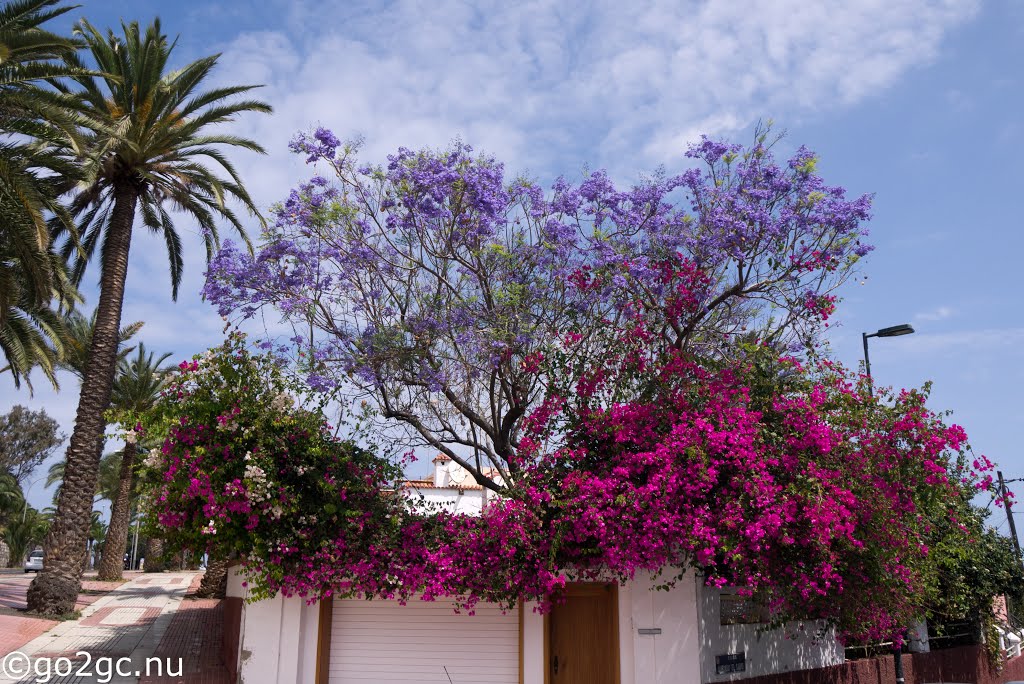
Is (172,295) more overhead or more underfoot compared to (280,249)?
Result: more overhead

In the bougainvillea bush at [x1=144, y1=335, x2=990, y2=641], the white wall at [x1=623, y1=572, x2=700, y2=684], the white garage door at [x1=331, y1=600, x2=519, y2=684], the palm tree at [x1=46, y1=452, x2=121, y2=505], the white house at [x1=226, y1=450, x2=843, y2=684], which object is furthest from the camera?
the palm tree at [x1=46, y1=452, x2=121, y2=505]

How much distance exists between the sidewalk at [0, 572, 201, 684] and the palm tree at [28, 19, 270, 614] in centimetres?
148

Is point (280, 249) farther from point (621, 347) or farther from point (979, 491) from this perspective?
point (979, 491)

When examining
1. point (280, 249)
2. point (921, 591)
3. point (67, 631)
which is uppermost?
point (280, 249)

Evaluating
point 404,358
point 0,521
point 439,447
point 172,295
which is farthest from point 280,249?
point 0,521

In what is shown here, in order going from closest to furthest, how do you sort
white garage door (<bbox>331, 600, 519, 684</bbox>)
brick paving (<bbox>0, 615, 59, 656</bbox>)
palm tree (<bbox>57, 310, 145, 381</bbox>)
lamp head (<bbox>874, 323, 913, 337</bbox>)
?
white garage door (<bbox>331, 600, 519, 684</bbox>) → brick paving (<bbox>0, 615, 59, 656</bbox>) → lamp head (<bbox>874, 323, 913, 337</bbox>) → palm tree (<bbox>57, 310, 145, 381</bbox>)

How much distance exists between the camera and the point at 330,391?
559 inches

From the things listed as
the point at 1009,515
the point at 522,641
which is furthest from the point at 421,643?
the point at 1009,515

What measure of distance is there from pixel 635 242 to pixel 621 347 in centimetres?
244

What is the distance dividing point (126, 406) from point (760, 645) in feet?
88.3

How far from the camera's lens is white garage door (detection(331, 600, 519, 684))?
13242 mm

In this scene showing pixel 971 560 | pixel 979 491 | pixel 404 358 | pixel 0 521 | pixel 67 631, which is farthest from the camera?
pixel 0 521

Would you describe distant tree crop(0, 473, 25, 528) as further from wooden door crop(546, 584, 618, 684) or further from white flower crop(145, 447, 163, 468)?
wooden door crop(546, 584, 618, 684)

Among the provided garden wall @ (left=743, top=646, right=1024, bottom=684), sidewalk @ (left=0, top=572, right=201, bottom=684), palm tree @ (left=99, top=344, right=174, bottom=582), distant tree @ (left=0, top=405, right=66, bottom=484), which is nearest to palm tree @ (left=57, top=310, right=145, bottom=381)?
palm tree @ (left=99, top=344, right=174, bottom=582)
